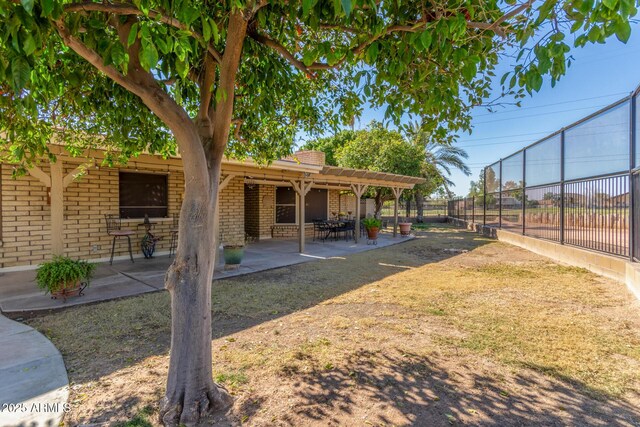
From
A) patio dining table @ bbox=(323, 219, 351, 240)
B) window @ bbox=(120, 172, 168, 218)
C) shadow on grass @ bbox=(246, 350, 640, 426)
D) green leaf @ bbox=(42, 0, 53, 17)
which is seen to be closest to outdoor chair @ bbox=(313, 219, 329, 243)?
patio dining table @ bbox=(323, 219, 351, 240)

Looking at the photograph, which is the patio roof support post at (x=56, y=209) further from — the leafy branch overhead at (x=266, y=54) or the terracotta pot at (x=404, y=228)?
the terracotta pot at (x=404, y=228)

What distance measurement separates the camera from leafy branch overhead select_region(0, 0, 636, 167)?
64.4 inches

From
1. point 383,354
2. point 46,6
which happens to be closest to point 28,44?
point 46,6

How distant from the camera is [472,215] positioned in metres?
18.9

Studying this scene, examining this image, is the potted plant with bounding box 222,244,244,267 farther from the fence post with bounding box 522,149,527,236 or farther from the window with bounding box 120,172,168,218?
the fence post with bounding box 522,149,527,236

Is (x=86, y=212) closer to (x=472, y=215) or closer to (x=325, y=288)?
(x=325, y=288)

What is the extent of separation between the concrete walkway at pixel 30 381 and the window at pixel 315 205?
10812 millimetres

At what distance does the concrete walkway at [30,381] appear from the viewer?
2.27 m

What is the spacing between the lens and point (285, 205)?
13234 mm

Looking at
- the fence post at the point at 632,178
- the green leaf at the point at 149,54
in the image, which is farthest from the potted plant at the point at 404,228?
the green leaf at the point at 149,54

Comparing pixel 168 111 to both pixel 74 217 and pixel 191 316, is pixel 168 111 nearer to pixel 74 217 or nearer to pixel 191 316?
pixel 191 316

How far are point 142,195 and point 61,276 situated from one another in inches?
170

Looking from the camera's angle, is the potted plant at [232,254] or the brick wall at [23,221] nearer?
the brick wall at [23,221]

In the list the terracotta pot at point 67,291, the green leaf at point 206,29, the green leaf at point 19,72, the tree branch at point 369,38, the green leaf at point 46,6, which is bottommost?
the terracotta pot at point 67,291
